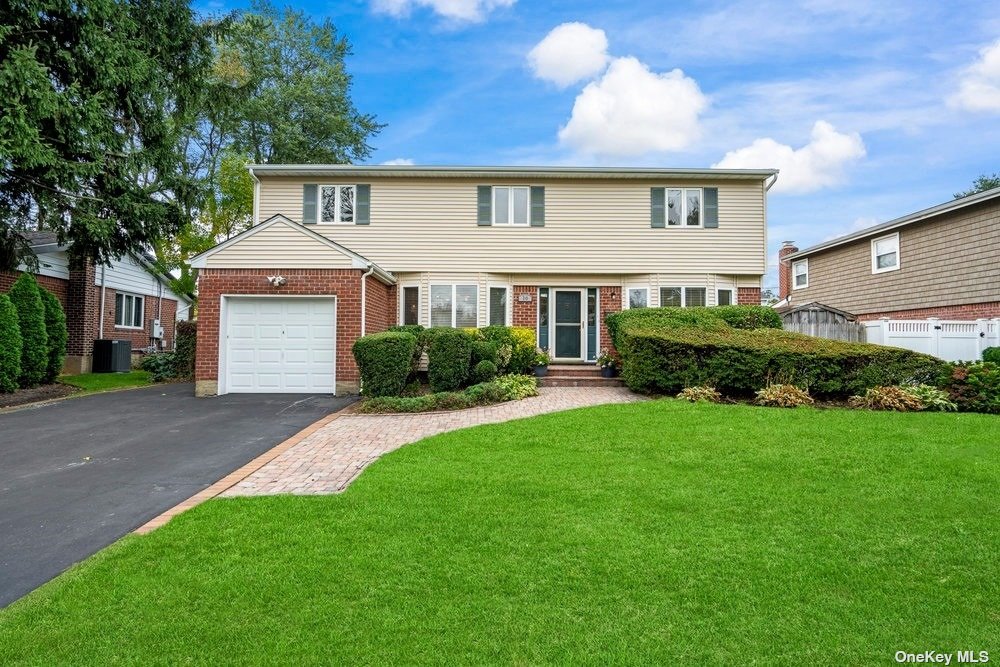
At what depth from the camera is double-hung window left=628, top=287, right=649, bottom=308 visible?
1512cm

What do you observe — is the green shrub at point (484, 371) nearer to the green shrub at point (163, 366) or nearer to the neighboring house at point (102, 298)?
the green shrub at point (163, 366)

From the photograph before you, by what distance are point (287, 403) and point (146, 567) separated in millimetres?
7544

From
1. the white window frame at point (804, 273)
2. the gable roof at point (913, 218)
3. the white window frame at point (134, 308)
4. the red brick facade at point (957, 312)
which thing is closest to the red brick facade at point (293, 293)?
the white window frame at point (134, 308)

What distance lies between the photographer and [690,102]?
17.1 m

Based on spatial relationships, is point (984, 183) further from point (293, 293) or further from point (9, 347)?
point (9, 347)

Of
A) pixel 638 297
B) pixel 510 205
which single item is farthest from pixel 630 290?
pixel 510 205

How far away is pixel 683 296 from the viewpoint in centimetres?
1508

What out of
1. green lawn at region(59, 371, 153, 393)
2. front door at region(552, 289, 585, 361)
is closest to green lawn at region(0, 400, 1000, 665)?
front door at region(552, 289, 585, 361)

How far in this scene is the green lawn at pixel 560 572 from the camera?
257cm

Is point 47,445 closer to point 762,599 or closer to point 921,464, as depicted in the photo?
point 762,599

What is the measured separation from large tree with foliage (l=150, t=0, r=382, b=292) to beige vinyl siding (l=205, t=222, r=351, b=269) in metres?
11.7

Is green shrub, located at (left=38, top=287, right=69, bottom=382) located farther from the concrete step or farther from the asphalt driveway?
the concrete step

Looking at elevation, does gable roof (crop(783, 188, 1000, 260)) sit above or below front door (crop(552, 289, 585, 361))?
above

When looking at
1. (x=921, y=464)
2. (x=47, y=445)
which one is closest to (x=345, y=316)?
(x=47, y=445)
